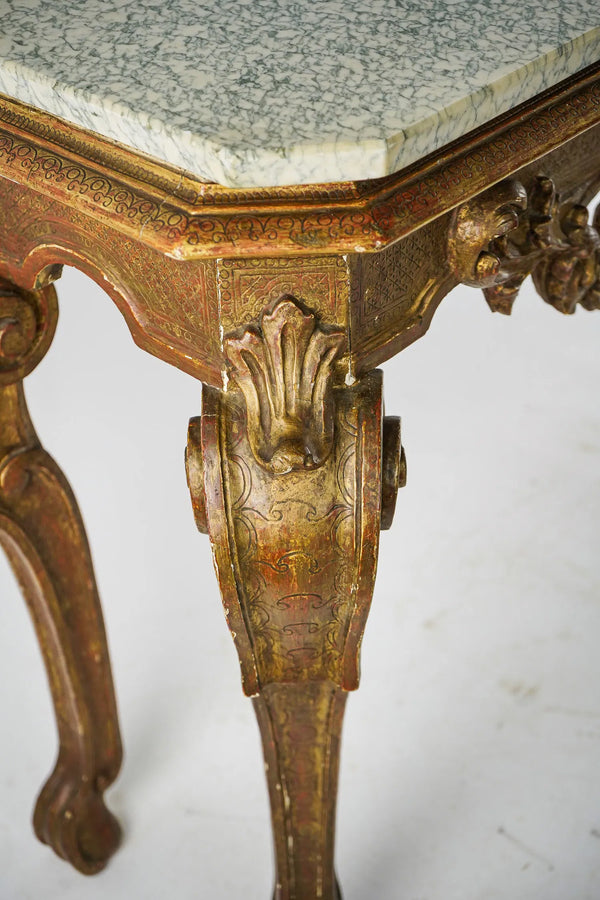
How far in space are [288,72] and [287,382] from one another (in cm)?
17

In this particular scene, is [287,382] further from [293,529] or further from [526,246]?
[526,246]

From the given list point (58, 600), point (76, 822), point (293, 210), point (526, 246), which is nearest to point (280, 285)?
point (293, 210)

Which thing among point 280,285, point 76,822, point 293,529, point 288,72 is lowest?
point 76,822

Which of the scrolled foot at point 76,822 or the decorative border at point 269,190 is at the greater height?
the decorative border at point 269,190

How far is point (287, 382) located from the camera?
0.70 m

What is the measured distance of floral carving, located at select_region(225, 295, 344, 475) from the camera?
2.28 ft

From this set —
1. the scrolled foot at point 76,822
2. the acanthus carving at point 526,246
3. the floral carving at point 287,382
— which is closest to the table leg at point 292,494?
the floral carving at point 287,382

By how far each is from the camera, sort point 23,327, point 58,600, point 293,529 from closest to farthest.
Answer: point 293,529 < point 23,327 < point 58,600

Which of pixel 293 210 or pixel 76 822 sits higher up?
pixel 293 210

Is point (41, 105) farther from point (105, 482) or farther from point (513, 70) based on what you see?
point (105, 482)

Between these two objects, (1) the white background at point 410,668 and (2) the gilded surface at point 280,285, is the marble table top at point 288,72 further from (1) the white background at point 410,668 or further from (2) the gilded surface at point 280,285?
(1) the white background at point 410,668

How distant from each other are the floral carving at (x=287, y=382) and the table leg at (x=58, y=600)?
274mm

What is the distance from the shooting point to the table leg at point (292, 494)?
705 mm

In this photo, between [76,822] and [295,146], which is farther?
[76,822]
